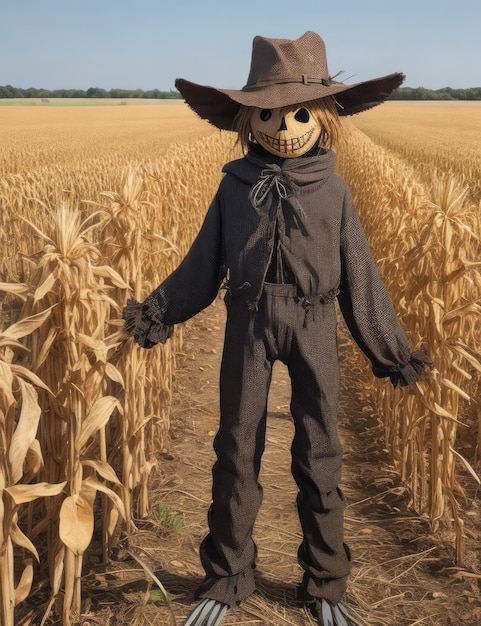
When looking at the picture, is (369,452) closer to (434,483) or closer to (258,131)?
(434,483)

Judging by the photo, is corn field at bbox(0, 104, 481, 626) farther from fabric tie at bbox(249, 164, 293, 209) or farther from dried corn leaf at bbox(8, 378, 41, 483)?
fabric tie at bbox(249, 164, 293, 209)

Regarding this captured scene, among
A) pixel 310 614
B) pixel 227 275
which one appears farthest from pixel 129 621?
pixel 227 275

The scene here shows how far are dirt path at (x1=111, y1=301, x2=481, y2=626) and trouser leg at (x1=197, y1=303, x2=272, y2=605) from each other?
0.15 metres

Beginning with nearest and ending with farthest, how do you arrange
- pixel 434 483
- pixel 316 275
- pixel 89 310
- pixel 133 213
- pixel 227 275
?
pixel 89 310 < pixel 316 275 < pixel 227 275 < pixel 434 483 < pixel 133 213

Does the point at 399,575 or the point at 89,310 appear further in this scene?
the point at 399,575

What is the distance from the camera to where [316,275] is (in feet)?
7.94

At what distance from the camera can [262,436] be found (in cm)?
252

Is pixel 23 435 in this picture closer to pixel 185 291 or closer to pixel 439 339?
pixel 185 291

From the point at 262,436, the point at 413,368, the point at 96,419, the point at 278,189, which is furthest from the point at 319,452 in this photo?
the point at 278,189

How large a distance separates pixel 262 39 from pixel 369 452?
2.42 metres

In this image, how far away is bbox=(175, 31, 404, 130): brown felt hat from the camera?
2.36 metres

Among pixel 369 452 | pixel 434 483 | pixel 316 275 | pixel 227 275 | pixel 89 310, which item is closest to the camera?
pixel 89 310

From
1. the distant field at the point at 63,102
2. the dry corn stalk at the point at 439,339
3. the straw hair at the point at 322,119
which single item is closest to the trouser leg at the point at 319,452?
the dry corn stalk at the point at 439,339

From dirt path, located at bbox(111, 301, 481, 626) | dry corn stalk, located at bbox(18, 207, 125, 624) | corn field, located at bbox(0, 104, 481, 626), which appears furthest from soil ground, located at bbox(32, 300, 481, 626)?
dry corn stalk, located at bbox(18, 207, 125, 624)
